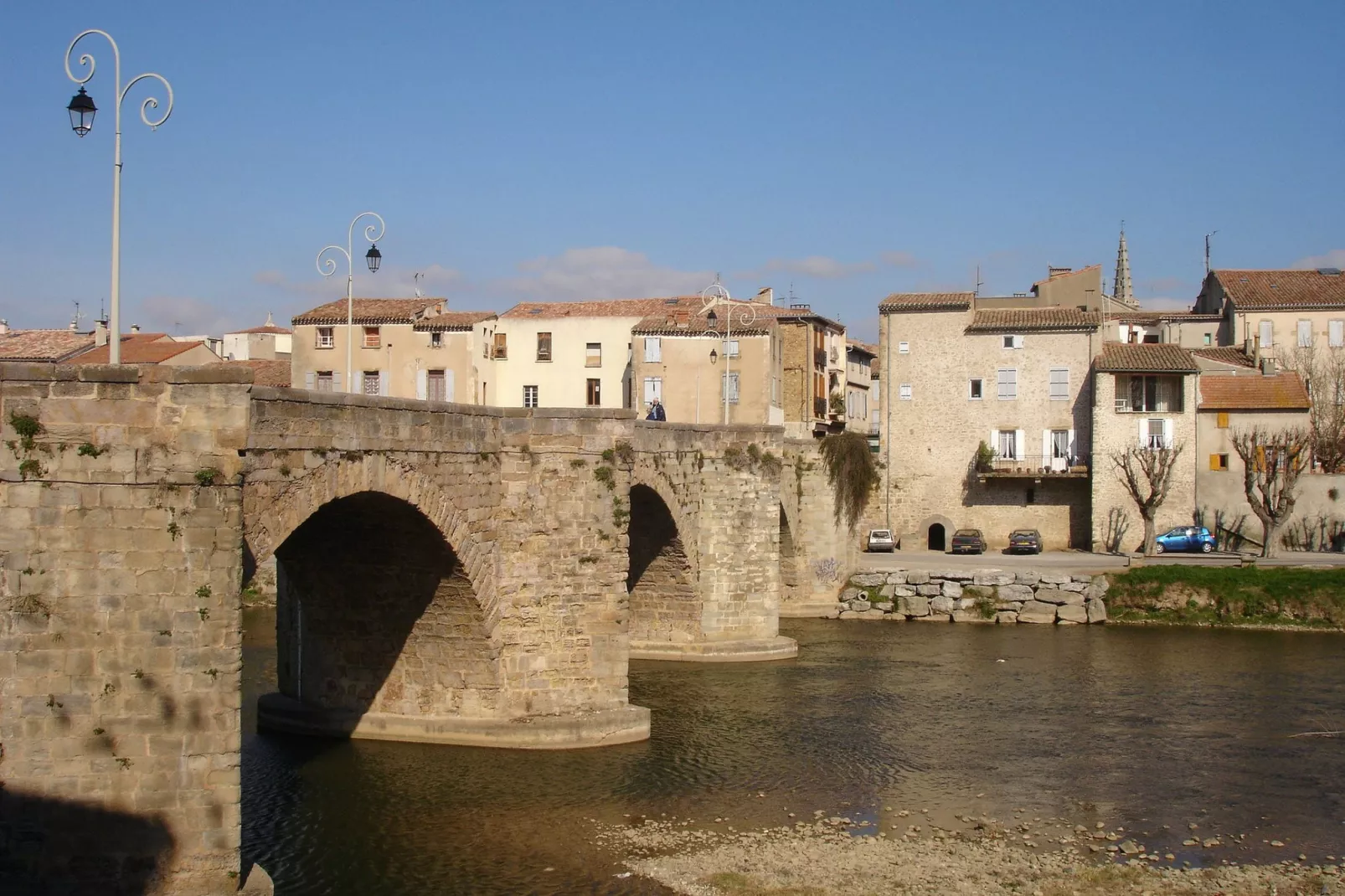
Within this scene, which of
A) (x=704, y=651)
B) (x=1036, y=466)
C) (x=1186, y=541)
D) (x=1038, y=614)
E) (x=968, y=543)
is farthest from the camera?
(x=1036, y=466)

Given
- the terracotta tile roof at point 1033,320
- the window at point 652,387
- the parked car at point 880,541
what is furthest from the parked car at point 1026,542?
the window at point 652,387

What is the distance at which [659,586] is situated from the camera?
29328mm

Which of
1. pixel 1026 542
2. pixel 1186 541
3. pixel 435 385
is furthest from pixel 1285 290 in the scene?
pixel 435 385

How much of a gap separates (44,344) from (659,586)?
2054cm

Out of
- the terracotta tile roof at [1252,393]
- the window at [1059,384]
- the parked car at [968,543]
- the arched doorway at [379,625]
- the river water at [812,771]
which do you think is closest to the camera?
the river water at [812,771]

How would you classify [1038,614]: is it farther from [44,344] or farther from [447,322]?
[44,344]

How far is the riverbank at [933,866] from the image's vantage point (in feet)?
48.2

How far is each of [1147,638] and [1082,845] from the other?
1994cm

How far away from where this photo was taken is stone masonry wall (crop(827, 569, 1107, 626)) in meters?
37.7

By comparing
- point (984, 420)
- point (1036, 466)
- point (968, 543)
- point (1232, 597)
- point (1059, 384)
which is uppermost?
point (1059, 384)

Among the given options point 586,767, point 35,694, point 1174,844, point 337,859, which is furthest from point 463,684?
point 1174,844

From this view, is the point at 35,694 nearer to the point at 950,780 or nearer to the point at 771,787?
the point at 771,787

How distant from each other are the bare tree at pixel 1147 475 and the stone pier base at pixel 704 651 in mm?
19957

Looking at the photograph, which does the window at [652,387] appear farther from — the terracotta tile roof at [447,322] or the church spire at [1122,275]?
the church spire at [1122,275]
